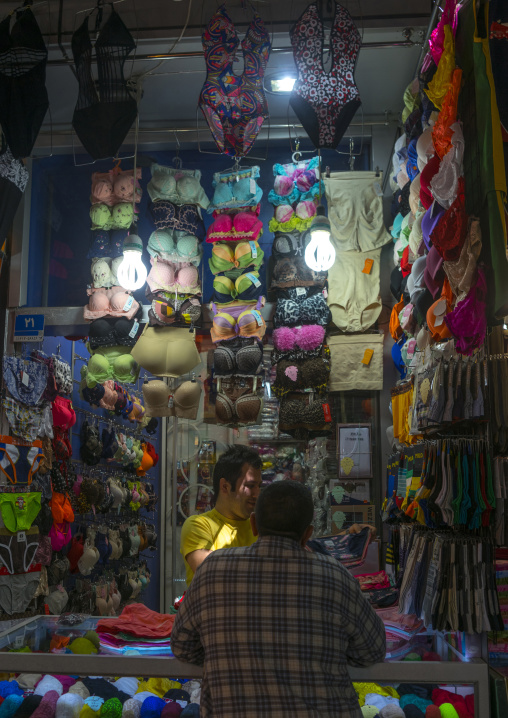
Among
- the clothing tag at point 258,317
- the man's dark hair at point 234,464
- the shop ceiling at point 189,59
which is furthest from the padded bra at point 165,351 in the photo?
the man's dark hair at point 234,464

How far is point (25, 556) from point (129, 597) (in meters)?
2.00

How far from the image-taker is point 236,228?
6020 mm

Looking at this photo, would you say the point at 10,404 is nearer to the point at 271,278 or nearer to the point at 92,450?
the point at 92,450

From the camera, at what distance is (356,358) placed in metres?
6.12

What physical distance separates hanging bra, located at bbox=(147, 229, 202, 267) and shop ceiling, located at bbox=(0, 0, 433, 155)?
3.23 ft

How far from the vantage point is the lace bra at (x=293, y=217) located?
6.13 m

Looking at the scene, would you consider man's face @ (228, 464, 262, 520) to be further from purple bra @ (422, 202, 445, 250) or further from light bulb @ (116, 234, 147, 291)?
light bulb @ (116, 234, 147, 291)

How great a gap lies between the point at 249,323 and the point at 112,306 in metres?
1.14

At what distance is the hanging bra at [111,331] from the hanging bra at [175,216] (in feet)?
2.80

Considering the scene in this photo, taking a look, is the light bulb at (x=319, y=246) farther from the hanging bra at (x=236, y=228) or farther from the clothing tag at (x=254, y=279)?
the hanging bra at (x=236, y=228)

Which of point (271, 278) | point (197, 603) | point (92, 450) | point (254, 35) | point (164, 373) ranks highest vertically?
point (254, 35)

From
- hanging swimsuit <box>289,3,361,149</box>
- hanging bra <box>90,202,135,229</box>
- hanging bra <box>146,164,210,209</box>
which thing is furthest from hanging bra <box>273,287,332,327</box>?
hanging swimsuit <box>289,3,361,149</box>

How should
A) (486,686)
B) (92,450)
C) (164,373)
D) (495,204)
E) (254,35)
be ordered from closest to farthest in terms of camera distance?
(486,686), (495,204), (254,35), (164,373), (92,450)

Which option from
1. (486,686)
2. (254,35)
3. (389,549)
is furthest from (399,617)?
(254,35)
